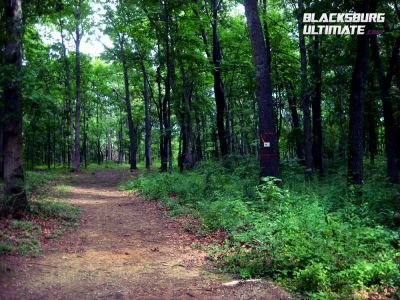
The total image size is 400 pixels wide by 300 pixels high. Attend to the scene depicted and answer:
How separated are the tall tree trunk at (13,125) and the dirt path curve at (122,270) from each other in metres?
1.74

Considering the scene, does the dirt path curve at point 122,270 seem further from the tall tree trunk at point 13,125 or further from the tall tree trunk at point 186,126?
the tall tree trunk at point 186,126

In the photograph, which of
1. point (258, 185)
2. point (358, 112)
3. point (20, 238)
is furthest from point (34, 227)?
point (358, 112)

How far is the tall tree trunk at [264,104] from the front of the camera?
31.6 ft

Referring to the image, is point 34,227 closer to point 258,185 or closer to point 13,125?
point 13,125

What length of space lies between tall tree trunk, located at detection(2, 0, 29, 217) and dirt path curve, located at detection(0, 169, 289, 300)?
1744 millimetres

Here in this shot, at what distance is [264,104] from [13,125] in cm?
672

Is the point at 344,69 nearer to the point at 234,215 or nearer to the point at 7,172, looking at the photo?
the point at 234,215

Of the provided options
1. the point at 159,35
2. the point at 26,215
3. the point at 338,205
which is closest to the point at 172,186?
the point at 26,215

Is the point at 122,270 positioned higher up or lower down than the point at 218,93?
lower down

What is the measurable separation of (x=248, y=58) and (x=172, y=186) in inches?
519

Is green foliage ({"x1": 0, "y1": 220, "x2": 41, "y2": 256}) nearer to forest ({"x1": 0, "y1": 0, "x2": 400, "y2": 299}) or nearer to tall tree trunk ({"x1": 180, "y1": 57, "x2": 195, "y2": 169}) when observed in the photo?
forest ({"x1": 0, "y1": 0, "x2": 400, "y2": 299})

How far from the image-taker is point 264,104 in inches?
383

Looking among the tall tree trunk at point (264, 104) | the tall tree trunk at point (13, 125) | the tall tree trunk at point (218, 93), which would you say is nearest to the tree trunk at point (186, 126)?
the tall tree trunk at point (218, 93)

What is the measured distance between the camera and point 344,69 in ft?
68.2
